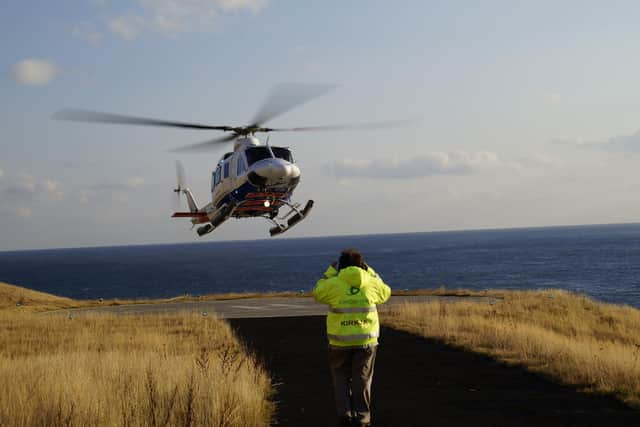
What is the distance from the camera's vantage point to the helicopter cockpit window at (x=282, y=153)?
1855 cm

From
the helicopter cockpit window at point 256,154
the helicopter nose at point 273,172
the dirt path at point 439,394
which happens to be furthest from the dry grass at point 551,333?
the helicopter cockpit window at point 256,154

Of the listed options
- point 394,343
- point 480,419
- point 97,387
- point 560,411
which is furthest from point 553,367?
point 97,387

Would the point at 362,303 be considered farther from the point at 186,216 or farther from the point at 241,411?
the point at 186,216

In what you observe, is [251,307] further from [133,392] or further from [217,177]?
[133,392]

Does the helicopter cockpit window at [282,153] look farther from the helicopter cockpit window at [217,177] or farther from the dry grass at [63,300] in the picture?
the dry grass at [63,300]

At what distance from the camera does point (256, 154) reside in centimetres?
1850

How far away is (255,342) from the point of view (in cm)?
1609

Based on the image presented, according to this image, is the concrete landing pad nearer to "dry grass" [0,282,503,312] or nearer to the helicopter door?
"dry grass" [0,282,503,312]

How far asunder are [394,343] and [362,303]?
27.2 feet

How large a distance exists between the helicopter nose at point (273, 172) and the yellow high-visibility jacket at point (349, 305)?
10786 millimetres

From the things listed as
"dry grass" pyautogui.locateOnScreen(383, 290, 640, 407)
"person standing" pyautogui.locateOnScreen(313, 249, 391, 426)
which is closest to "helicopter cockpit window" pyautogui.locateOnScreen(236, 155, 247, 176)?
"dry grass" pyautogui.locateOnScreen(383, 290, 640, 407)

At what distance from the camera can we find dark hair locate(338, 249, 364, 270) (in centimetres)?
716

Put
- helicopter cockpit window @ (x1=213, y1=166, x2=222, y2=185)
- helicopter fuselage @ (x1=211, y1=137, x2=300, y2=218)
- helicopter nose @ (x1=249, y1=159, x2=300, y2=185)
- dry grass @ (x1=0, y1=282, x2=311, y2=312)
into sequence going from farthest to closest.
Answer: dry grass @ (x1=0, y1=282, x2=311, y2=312) → helicopter cockpit window @ (x1=213, y1=166, x2=222, y2=185) → helicopter fuselage @ (x1=211, y1=137, x2=300, y2=218) → helicopter nose @ (x1=249, y1=159, x2=300, y2=185)

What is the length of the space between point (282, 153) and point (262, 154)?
2.02ft
